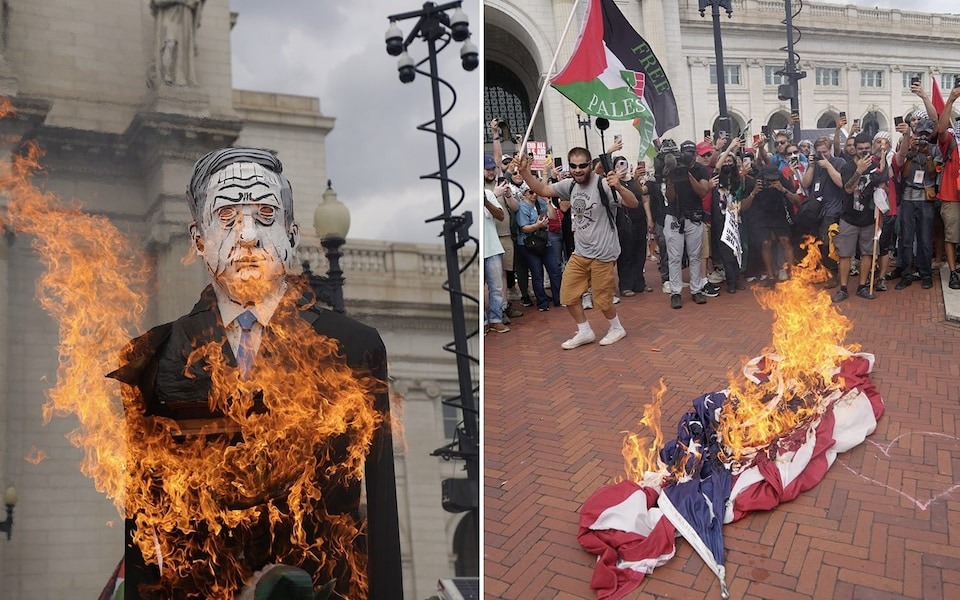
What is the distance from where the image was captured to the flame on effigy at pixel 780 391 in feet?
10.5

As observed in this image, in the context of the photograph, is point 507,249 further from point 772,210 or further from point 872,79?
point 872,79

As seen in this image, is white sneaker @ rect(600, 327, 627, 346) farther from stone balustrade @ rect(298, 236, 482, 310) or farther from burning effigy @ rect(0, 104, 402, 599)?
burning effigy @ rect(0, 104, 402, 599)

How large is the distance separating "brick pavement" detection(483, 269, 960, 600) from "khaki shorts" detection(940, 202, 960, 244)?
526 millimetres

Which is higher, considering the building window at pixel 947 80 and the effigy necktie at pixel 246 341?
the building window at pixel 947 80

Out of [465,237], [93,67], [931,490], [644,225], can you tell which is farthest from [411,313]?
[644,225]

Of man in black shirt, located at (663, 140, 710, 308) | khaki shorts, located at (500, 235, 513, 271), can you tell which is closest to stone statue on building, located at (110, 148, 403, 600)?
khaki shorts, located at (500, 235, 513, 271)

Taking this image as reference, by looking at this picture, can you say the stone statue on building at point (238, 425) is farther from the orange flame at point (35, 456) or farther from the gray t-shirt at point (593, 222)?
the gray t-shirt at point (593, 222)

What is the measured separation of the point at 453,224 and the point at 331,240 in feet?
1.59

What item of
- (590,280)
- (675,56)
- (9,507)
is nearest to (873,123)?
(675,56)

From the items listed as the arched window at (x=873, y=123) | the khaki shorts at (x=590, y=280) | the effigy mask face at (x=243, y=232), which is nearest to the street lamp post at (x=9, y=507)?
the effigy mask face at (x=243, y=232)

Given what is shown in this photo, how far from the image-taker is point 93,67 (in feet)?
7.32

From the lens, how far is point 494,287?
4.89 meters

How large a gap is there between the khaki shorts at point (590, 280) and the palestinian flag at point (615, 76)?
3.01 ft

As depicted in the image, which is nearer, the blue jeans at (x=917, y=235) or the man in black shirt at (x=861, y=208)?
the man in black shirt at (x=861, y=208)
